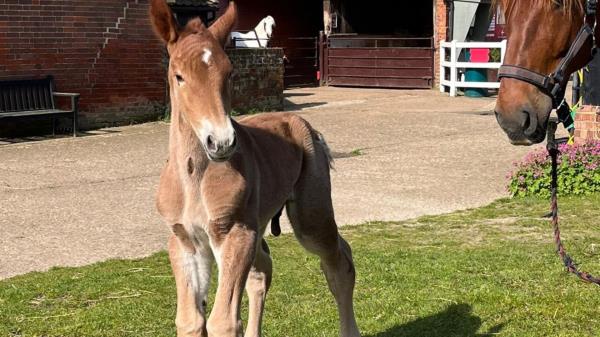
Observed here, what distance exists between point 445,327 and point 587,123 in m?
6.13

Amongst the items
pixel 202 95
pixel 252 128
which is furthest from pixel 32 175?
pixel 202 95

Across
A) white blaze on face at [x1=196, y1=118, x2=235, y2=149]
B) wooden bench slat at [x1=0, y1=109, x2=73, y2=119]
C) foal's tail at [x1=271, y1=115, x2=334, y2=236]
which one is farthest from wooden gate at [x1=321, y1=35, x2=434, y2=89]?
white blaze on face at [x1=196, y1=118, x2=235, y2=149]

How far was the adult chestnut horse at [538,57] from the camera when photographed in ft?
12.4

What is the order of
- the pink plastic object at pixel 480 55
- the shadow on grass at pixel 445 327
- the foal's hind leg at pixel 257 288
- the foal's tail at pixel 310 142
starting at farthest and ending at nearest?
the pink plastic object at pixel 480 55 → the shadow on grass at pixel 445 327 → the foal's tail at pixel 310 142 → the foal's hind leg at pixel 257 288

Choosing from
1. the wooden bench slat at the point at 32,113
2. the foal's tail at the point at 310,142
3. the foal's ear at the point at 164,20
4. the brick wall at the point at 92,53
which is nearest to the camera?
the foal's ear at the point at 164,20

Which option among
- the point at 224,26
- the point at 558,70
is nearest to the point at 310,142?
the point at 224,26

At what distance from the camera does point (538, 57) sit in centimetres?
386

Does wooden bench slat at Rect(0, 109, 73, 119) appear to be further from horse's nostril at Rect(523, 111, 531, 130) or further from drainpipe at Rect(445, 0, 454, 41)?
Answer: drainpipe at Rect(445, 0, 454, 41)

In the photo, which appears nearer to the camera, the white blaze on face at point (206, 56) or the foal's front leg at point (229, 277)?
the white blaze on face at point (206, 56)

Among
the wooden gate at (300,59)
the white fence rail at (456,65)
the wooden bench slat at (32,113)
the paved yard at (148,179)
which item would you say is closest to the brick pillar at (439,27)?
the white fence rail at (456,65)

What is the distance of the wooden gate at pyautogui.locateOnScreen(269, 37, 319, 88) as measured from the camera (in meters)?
28.8

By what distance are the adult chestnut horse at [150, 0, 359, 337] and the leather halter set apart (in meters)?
1.29

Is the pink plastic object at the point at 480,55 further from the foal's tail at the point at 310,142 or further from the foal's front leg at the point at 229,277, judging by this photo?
the foal's front leg at the point at 229,277

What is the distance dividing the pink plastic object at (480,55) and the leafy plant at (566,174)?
536 inches
